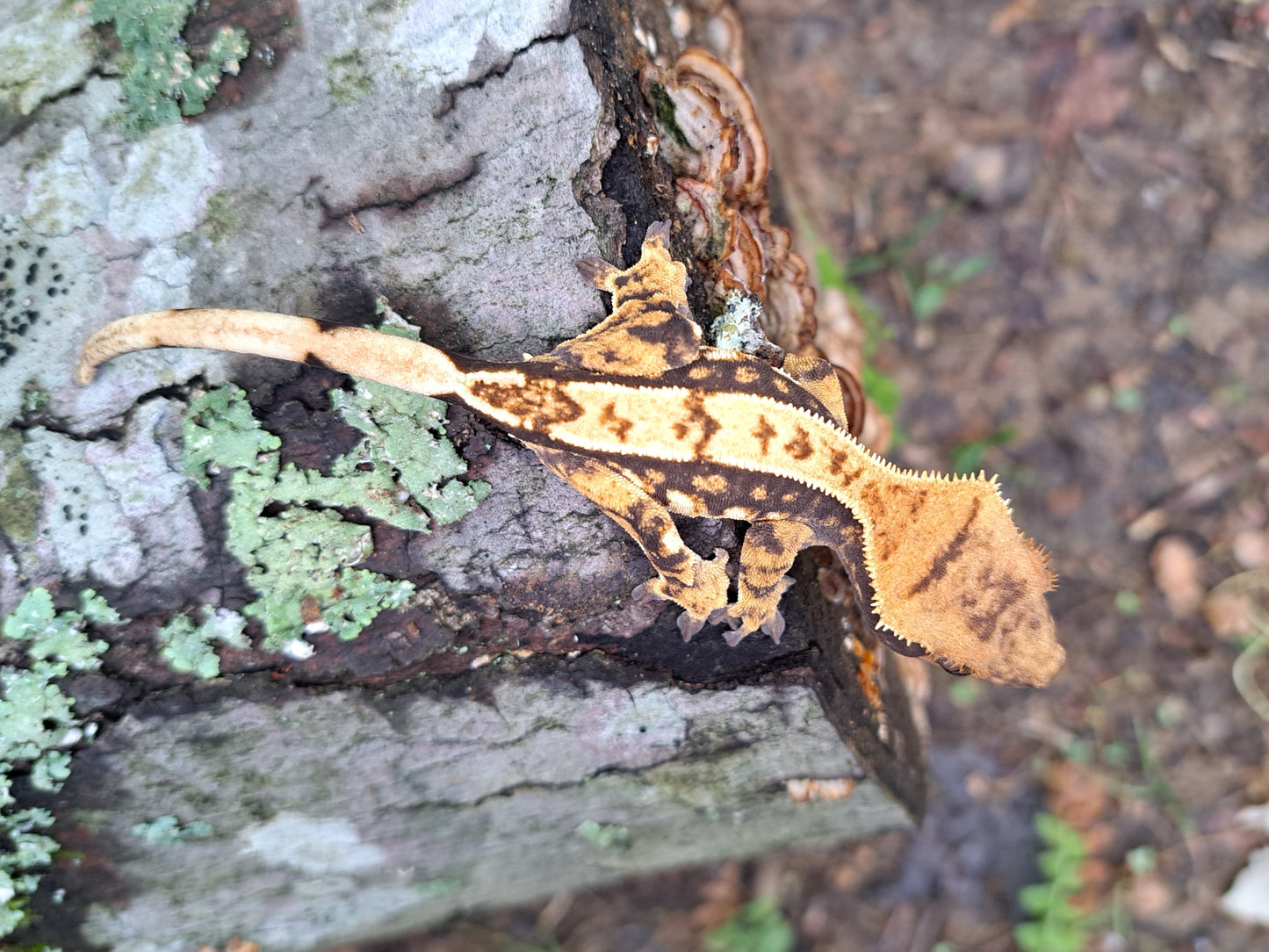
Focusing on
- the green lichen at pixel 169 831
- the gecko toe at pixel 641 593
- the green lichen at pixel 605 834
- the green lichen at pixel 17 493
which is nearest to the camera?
the green lichen at pixel 17 493

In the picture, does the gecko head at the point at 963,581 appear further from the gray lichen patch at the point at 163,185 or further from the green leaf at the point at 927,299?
the gray lichen patch at the point at 163,185

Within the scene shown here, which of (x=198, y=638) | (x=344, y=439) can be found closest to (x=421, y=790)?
(x=198, y=638)

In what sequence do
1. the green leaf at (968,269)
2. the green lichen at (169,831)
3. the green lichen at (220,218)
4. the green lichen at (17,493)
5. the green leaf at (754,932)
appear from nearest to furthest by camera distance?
the green lichen at (17,493) → the green lichen at (220,218) → the green lichen at (169,831) → the green leaf at (754,932) → the green leaf at (968,269)

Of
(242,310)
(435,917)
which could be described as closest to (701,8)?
(242,310)

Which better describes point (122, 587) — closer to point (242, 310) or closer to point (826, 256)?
point (242, 310)

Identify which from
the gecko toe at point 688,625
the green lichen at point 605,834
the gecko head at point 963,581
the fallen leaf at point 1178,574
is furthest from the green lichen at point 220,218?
the fallen leaf at point 1178,574

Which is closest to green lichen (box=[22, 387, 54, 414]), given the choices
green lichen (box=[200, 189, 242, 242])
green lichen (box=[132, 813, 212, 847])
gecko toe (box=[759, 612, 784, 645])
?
green lichen (box=[200, 189, 242, 242])

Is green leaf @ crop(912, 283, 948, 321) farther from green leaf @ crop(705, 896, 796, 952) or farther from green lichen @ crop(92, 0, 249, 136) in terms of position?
green lichen @ crop(92, 0, 249, 136)
